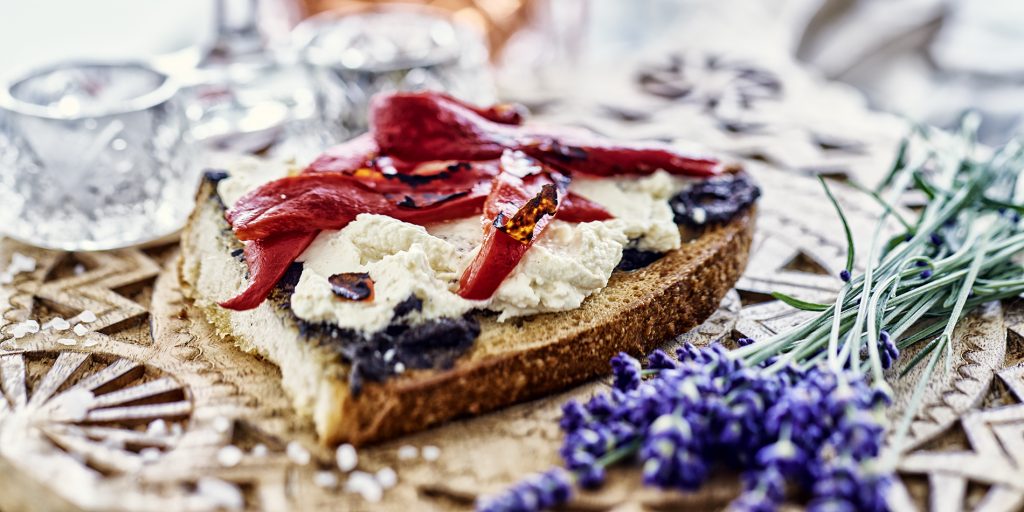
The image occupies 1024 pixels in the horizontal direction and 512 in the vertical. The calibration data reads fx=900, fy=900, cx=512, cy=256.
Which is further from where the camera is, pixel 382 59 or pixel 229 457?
pixel 382 59

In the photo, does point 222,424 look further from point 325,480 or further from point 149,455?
point 325,480

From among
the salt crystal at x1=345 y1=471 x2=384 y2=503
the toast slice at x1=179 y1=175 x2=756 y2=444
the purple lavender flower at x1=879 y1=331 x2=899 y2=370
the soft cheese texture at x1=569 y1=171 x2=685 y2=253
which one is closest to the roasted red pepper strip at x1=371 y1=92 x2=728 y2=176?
the soft cheese texture at x1=569 y1=171 x2=685 y2=253

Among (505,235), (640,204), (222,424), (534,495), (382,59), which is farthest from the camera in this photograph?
(382,59)

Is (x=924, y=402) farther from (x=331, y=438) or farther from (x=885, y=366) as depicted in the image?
(x=331, y=438)

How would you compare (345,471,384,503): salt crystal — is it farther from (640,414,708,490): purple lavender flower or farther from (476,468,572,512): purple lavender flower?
(640,414,708,490): purple lavender flower

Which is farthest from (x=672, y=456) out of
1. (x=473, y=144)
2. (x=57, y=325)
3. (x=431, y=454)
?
(x=57, y=325)

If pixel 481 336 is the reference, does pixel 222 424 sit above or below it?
below

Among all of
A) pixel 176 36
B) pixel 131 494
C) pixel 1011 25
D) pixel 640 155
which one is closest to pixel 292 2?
pixel 176 36
